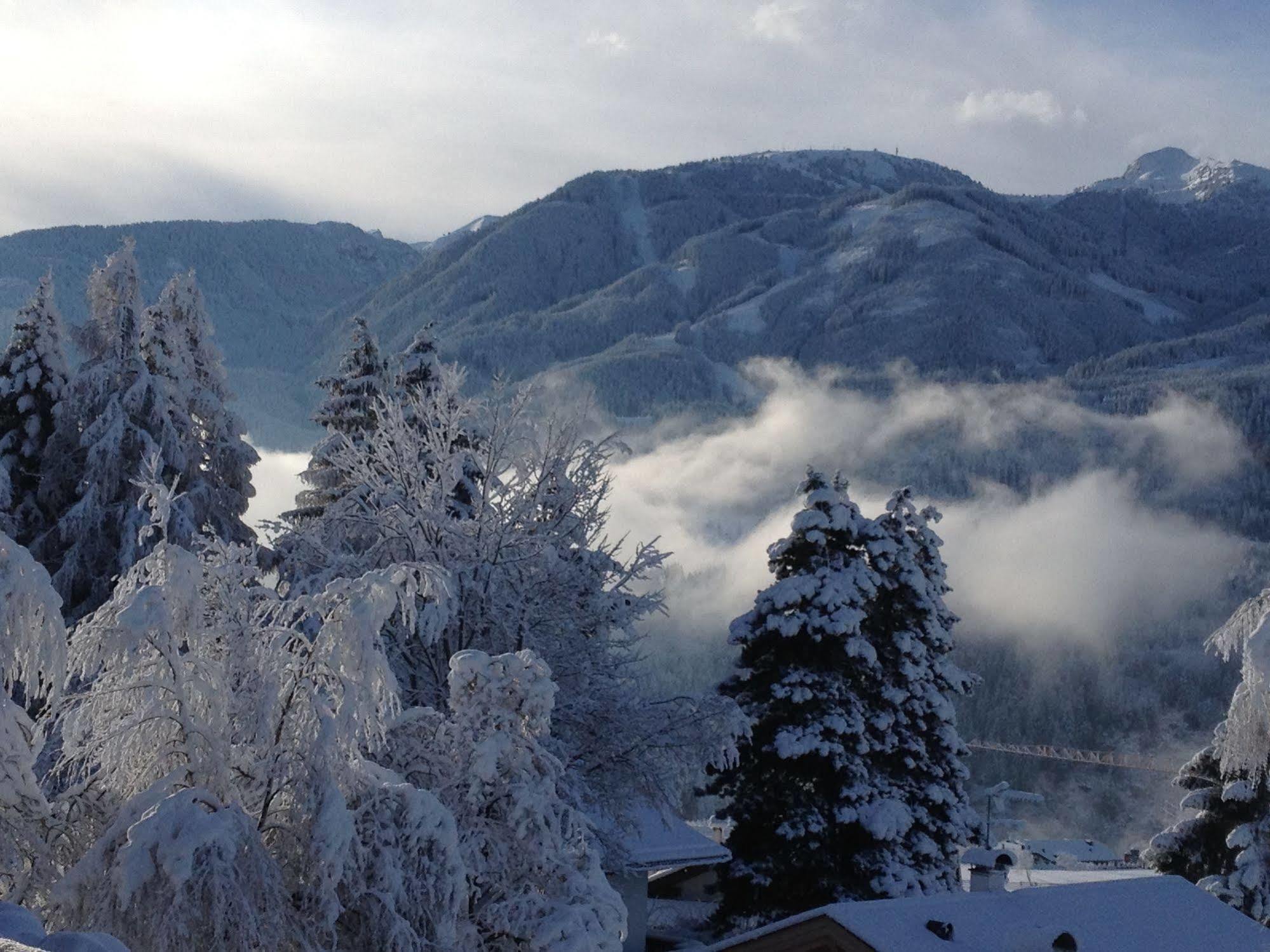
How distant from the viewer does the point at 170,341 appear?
24.4m

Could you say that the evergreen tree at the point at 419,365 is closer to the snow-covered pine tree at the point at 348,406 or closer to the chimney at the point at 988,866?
the snow-covered pine tree at the point at 348,406

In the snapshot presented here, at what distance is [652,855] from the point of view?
22.6 metres

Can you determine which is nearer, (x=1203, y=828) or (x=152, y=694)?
(x=152, y=694)

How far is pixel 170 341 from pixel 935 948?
1651cm

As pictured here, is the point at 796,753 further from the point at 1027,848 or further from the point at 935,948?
the point at 1027,848

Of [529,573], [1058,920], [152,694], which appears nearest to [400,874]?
[152,694]

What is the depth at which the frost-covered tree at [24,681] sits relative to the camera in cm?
761

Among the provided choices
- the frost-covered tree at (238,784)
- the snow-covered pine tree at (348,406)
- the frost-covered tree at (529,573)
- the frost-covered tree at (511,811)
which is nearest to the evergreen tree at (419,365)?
the snow-covered pine tree at (348,406)

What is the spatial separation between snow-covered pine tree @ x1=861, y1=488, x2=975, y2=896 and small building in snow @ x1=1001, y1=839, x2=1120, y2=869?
2039 inches

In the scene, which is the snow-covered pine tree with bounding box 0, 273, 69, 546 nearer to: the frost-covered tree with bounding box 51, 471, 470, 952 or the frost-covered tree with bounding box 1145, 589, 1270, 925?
the frost-covered tree with bounding box 51, 471, 470, 952

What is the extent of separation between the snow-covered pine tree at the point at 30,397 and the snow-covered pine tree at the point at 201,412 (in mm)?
1665

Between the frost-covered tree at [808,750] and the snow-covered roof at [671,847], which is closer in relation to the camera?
the snow-covered roof at [671,847]

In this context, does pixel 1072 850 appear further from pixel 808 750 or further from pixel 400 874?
pixel 400 874

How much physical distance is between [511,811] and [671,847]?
1387cm
